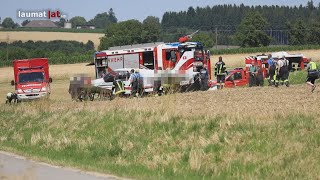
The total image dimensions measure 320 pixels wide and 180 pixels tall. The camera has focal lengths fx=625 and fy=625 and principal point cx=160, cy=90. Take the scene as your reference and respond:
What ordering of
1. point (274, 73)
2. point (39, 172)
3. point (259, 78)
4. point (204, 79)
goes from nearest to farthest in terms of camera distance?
1. point (39, 172)
2. point (274, 73)
3. point (259, 78)
4. point (204, 79)

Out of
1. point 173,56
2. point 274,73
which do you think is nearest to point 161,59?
point 173,56

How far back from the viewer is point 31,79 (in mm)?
40000

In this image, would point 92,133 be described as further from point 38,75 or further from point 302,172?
point 38,75

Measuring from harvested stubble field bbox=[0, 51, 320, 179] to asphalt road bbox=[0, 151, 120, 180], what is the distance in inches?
20.8

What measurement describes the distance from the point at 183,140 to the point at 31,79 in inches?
1039

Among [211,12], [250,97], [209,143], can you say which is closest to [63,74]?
[250,97]

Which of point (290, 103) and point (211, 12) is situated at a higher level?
point (211, 12)

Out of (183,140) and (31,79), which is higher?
(31,79)

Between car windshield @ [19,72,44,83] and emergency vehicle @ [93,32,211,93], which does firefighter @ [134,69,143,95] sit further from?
car windshield @ [19,72,44,83]

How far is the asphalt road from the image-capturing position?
12005 mm

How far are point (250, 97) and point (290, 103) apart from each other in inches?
172

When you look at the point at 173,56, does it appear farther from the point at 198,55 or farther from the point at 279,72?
the point at 279,72

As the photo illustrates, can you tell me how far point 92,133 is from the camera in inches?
730

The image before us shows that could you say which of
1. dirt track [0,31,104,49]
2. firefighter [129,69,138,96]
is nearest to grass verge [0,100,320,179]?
firefighter [129,69,138,96]
